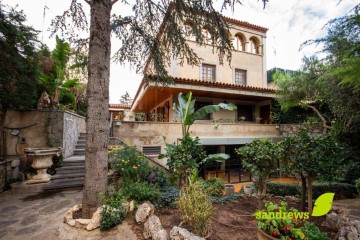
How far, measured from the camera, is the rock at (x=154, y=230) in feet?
10.1

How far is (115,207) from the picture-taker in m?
3.85

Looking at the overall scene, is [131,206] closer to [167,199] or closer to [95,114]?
[167,199]

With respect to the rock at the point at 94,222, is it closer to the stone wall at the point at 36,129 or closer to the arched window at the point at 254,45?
the stone wall at the point at 36,129

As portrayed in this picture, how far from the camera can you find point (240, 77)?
1565 centimetres

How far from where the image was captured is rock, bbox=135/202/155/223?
12.2ft

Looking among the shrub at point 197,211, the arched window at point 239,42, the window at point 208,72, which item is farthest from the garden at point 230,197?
the arched window at point 239,42

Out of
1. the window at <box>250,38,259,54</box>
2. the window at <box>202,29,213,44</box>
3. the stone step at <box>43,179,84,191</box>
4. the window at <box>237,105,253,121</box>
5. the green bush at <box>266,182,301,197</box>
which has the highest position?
the window at <box>250,38,259,54</box>

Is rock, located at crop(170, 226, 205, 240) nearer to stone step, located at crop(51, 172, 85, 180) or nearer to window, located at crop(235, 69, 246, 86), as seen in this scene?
stone step, located at crop(51, 172, 85, 180)

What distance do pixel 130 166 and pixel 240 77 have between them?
13111 millimetres

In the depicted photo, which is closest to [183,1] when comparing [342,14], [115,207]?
[342,14]

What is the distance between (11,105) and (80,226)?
6339 millimetres

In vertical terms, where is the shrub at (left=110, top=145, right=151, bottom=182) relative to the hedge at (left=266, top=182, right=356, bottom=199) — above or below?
above

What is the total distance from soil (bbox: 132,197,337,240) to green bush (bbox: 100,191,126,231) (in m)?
0.36

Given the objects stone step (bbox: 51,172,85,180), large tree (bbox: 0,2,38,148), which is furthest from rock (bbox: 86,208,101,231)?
large tree (bbox: 0,2,38,148)
